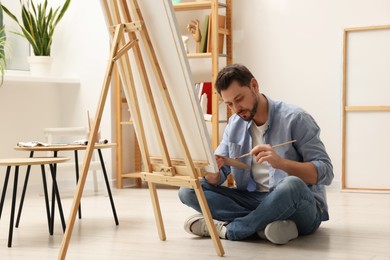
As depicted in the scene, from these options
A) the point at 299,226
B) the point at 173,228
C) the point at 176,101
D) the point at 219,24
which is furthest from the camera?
the point at 219,24

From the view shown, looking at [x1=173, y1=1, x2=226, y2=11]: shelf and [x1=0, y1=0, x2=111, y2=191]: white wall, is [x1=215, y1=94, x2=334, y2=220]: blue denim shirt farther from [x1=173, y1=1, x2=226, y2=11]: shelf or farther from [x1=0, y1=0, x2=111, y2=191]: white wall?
[x1=0, y1=0, x2=111, y2=191]: white wall

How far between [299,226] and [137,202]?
1823mm

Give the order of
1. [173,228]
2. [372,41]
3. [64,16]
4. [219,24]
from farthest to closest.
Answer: [64,16], [219,24], [372,41], [173,228]

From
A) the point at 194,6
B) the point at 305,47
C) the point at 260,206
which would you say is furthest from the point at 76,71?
the point at 260,206

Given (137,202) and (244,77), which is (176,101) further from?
(137,202)

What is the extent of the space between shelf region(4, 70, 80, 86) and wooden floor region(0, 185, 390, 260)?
3.62 feet

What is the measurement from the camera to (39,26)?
5578mm

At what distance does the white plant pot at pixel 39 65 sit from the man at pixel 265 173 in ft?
9.11

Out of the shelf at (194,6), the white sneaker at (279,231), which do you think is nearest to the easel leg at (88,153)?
the white sneaker at (279,231)

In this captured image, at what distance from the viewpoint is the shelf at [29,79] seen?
5.16 meters

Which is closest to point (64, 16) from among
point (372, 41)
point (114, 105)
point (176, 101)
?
point (114, 105)

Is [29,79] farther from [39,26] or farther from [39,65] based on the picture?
[39,26]

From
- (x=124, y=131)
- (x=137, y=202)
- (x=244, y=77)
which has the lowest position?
(x=137, y=202)

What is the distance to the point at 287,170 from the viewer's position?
9.79 ft
